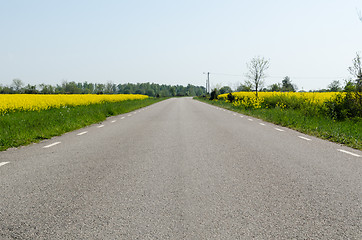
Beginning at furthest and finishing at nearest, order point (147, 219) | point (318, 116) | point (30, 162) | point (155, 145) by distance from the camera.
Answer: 1. point (318, 116)
2. point (155, 145)
3. point (30, 162)
4. point (147, 219)

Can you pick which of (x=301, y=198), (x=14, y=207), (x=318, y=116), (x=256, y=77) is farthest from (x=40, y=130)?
(x=256, y=77)

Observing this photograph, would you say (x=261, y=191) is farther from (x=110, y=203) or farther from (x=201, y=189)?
(x=110, y=203)

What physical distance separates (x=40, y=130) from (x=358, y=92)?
12591 mm

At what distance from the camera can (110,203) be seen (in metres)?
3.64

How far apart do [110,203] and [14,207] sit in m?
1.07

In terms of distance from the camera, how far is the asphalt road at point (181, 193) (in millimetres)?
2922

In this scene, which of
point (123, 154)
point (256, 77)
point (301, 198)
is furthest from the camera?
point (256, 77)

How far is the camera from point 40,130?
10211 mm

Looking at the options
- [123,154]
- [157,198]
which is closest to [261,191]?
[157,198]

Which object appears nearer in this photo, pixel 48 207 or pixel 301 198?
pixel 48 207

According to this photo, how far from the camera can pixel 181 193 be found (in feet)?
13.2

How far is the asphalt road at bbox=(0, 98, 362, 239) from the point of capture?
9.59ft

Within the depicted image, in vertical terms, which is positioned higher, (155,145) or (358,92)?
(358,92)

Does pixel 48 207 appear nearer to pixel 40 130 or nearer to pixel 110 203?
pixel 110 203
